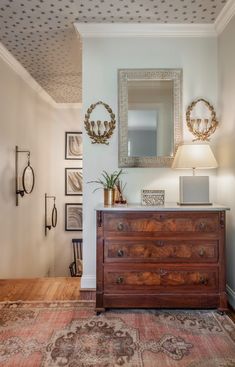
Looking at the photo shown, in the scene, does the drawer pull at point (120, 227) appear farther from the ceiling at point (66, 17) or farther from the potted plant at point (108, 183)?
the ceiling at point (66, 17)

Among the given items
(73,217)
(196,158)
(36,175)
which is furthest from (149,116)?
(73,217)

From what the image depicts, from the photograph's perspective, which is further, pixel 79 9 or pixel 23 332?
pixel 79 9

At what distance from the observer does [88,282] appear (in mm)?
2871

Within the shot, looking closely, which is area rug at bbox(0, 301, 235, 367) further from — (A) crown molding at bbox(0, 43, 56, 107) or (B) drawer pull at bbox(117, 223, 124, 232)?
(A) crown molding at bbox(0, 43, 56, 107)

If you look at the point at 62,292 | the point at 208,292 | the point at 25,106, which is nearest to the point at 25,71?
the point at 25,106

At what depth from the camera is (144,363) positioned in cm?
171

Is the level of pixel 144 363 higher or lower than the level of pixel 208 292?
lower

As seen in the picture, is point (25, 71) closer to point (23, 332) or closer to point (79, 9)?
point (79, 9)

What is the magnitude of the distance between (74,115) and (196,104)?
323cm

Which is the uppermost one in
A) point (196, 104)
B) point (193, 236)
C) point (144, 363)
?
point (196, 104)

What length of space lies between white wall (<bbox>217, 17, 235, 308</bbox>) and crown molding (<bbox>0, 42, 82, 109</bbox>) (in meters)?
2.31

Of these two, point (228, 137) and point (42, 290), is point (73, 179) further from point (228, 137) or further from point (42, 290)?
point (228, 137)

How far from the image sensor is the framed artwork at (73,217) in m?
5.65

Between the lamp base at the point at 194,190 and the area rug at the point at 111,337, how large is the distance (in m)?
0.91
